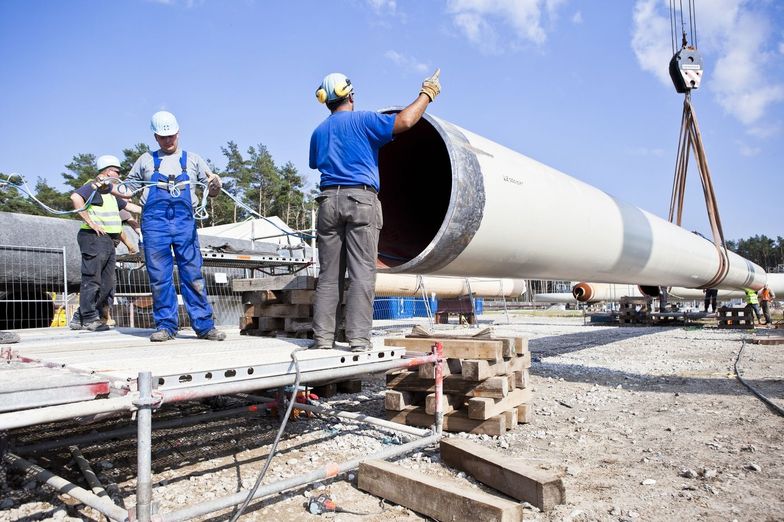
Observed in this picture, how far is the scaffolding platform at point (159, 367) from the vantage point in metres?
1.90

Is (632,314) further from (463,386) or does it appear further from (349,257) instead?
(349,257)

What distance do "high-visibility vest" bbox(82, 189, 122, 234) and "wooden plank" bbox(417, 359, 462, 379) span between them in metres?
3.38

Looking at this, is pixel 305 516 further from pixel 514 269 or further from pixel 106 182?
pixel 106 182

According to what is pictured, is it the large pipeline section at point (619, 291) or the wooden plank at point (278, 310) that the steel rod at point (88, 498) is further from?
the large pipeline section at point (619, 291)

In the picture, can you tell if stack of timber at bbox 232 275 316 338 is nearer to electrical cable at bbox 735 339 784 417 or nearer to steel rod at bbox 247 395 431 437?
steel rod at bbox 247 395 431 437

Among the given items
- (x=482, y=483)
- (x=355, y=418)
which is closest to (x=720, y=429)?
(x=482, y=483)

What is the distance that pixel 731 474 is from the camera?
2900 mm

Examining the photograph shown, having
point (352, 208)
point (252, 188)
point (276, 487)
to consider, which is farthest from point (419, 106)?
point (252, 188)

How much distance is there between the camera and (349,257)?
3244 mm

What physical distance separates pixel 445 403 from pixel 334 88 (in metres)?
2.16

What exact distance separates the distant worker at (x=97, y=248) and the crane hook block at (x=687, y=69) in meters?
6.94

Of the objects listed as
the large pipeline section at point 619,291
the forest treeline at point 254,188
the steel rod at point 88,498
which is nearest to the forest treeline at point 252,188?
the forest treeline at point 254,188

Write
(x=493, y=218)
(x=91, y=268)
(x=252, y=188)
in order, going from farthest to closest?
(x=252, y=188) < (x=91, y=268) < (x=493, y=218)

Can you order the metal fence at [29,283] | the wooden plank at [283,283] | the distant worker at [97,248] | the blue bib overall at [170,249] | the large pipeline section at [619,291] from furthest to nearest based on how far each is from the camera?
1. the large pipeline section at [619,291]
2. the metal fence at [29,283]
3. the distant worker at [97,248]
4. the wooden plank at [283,283]
5. the blue bib overall at [170,249]
